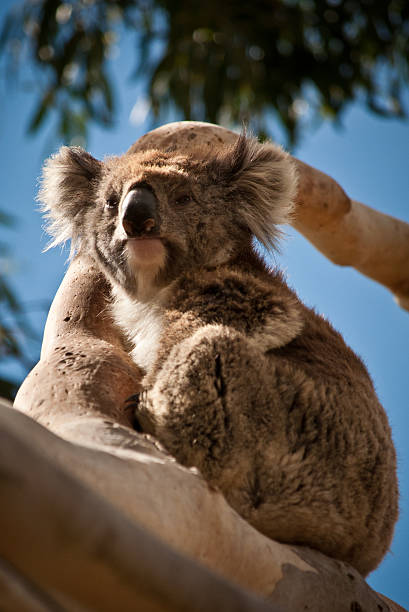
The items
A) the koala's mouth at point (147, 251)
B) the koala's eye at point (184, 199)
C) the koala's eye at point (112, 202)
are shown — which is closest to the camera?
the koala's mouth at point (147, 251)

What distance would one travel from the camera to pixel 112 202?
3039 mm

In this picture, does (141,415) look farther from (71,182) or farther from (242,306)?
(71,182)

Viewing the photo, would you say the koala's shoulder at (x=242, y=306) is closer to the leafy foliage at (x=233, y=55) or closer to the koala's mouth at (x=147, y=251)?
the koala's mouth at (x=147, y=251)

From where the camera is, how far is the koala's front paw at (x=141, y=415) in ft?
7.58

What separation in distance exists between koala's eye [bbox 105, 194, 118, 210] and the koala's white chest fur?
0.39 meters

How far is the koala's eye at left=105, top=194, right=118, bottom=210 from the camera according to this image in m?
3.02

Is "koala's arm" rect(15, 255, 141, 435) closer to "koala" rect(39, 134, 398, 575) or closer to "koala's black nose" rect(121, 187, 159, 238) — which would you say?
"koala" rect(39, 134, 398, 575)

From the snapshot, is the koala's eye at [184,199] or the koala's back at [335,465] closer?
the koala's back at [335,465]

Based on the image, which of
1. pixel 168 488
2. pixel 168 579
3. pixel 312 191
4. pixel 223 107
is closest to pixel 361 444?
pixel 168 488

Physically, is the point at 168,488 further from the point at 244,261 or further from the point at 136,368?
the point at 244,261

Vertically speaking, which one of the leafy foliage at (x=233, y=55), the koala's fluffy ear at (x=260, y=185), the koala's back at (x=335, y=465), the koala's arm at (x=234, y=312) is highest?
the leafy foliage at (x=233, y=55)

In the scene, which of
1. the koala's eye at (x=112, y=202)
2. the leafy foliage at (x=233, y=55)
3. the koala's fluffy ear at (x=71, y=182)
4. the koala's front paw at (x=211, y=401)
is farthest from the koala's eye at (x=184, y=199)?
the leafy foliage at (x=233, y=55)

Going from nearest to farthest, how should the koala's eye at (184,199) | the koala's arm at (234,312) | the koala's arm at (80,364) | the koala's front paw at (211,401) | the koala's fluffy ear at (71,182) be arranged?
the koala's front paw at (211,401)
the koala's arm at (80,364)
the koala's arm at (234,312)
the koala's eye at (184,199)
the koala's fluffy ear at (71,182)

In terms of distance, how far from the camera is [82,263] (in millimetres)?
3486
